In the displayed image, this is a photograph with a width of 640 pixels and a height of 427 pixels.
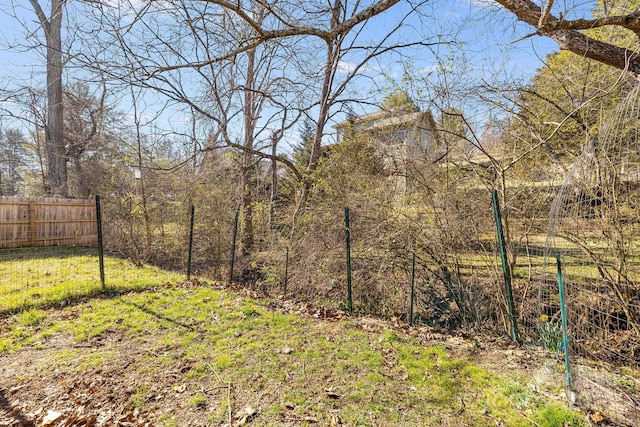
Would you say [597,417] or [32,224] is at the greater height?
[32,224]

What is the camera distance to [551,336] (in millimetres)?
3383

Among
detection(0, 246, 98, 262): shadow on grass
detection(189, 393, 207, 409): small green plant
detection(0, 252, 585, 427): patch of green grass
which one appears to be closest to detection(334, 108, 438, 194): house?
detection(0, 252, 585, 427): patch of green grass

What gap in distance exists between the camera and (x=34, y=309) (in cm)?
452

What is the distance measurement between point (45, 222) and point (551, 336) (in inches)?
588

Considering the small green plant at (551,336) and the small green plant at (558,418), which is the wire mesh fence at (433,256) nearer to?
the small green plant at (551,336)

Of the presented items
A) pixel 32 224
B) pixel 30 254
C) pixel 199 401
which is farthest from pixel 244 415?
pixel 32 224

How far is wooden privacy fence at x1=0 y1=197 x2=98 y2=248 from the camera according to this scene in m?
10.4

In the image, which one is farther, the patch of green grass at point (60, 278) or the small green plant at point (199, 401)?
the patch of green grass at point (60, 278)

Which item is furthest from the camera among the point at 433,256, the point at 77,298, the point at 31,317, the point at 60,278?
the point at 60,278

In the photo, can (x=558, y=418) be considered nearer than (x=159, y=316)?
Yes

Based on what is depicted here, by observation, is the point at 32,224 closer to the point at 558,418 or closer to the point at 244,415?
the point at 244,415

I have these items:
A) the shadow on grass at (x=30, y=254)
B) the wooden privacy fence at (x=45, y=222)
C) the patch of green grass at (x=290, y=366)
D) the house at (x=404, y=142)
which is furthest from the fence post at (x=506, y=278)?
the wooden privacy fence at (x=45, y=222)

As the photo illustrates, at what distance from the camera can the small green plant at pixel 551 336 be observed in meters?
3.28

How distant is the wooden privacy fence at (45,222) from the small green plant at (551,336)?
48.4 feet
